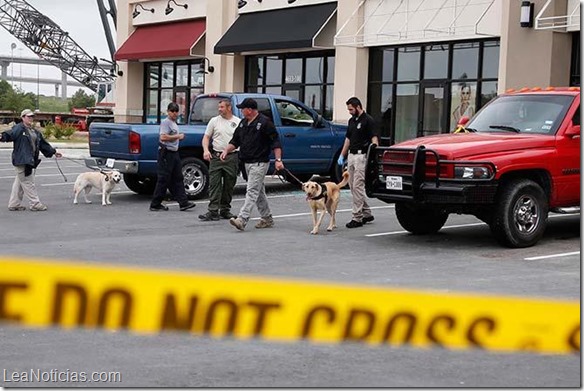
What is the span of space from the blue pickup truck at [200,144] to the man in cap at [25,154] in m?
1.45

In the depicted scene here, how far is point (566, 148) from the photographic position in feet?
36.6

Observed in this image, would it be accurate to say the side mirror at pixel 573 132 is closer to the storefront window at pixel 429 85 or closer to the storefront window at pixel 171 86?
the storefront window at pixel 429 85

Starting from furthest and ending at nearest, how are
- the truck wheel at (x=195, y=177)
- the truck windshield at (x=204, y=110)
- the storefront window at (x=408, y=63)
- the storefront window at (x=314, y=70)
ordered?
the storefront window at (x=314, y=70)
the storefront window at (x=408, y=63)
the truck windshield at (x=204, y=110)
the truck wheel at (x=195, y=177)

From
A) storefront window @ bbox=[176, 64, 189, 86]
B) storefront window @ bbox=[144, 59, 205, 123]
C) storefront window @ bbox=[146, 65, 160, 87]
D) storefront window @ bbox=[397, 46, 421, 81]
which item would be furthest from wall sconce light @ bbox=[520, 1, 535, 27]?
storefront window @ bbox=[146, 65, 160, 87]

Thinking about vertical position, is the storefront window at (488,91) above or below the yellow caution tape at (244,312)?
above

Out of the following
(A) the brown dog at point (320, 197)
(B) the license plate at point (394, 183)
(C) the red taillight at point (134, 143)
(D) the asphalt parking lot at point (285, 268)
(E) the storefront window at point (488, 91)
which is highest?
(E) the storefront window at point (488, 91)

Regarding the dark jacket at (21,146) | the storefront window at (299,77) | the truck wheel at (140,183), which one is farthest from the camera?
the storefront window at (299,77)

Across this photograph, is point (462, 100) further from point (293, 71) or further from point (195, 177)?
point (195, 177)

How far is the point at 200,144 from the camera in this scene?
16.0 meters

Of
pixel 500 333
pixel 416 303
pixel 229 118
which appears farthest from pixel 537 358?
pixel 229 118

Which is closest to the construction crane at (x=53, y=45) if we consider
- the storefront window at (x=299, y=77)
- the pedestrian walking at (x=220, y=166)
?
the storefront window at (x=299, y=77)

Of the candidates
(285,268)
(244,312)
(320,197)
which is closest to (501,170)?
(320,197)

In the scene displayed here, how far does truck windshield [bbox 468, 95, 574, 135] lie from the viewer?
11.5m

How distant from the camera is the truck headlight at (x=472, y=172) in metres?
10.5
